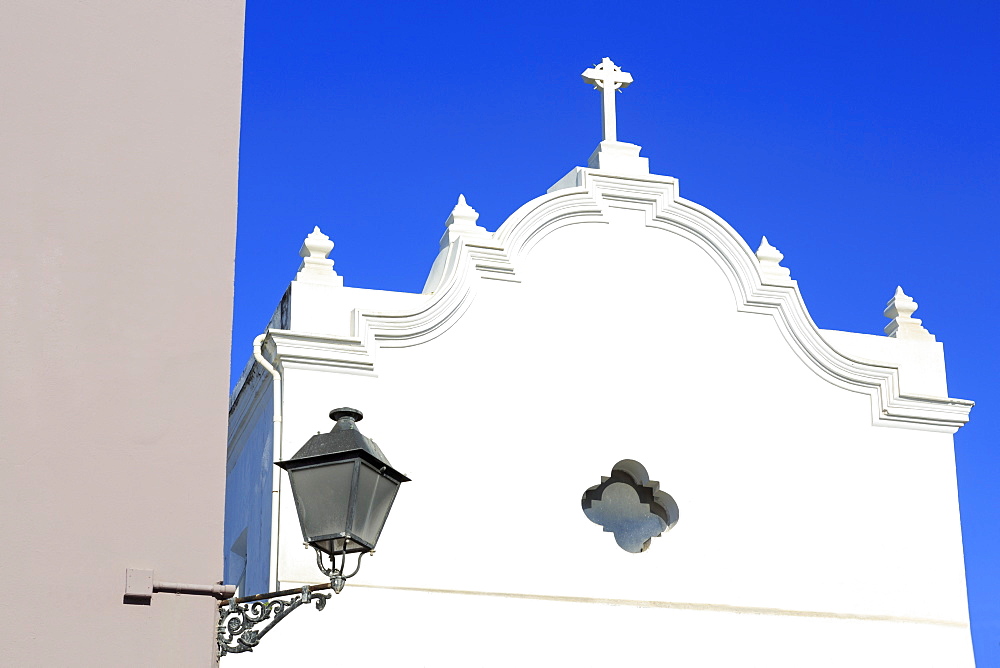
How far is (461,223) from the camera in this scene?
13227mm

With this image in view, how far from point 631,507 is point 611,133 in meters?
3.28

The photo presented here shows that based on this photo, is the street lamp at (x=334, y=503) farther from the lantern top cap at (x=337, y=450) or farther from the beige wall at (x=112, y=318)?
the beige wall at (x=112, y=318)

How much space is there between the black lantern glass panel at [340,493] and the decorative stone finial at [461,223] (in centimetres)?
647

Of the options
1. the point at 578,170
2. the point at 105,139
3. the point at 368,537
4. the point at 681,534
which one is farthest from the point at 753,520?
the point at 105,139

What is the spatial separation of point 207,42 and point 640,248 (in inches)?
269

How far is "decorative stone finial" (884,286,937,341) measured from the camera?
14125 millimetres

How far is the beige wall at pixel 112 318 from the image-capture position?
6.14 meters

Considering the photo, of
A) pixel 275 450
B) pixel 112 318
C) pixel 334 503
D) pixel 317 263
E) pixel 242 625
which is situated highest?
pixel 317 263

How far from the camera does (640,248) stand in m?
13.5

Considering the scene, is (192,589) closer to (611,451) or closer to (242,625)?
(242,625)

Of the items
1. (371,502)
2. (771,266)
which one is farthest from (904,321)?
(371,502)

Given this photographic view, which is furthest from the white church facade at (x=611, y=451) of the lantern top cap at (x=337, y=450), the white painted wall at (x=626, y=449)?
the lantern top cap at (x=337, y=450)

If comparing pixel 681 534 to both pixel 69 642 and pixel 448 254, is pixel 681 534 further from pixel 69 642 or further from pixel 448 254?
pixel 69 642

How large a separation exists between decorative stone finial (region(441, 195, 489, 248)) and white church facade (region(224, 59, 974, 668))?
0.03 meters
